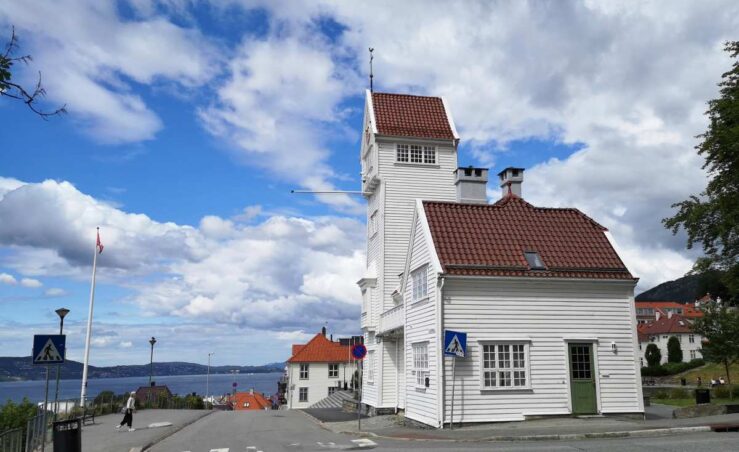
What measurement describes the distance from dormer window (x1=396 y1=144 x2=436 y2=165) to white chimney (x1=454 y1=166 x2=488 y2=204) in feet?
12.8

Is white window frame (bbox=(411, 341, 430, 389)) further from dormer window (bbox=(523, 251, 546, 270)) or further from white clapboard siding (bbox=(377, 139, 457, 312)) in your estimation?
white clapboard siding (bbox=(377, 139, 457, 312))

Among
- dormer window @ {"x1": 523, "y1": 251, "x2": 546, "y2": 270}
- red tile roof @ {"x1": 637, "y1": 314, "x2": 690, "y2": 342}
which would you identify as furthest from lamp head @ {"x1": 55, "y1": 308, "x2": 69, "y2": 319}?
red tile roof @ {"x1": 637, "y1": 314, "x2": 690, "y2": 342}

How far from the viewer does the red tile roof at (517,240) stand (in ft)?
68.6

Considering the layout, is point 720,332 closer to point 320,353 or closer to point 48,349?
point 48,349

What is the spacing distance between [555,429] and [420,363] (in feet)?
18.5

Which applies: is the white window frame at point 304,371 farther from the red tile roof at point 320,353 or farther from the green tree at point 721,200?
the green tree at point 721,200

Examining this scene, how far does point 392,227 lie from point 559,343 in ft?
36.6

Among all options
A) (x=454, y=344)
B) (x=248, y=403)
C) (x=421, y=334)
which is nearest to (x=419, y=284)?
(x=421, y=334)

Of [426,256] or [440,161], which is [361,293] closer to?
[440,161]

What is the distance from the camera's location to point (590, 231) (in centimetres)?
2350

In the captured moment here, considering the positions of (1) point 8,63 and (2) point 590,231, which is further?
(2) point 590,231

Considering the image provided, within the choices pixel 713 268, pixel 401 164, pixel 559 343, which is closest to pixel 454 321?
pixel 559 343

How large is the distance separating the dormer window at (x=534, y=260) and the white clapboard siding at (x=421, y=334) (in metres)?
3.49

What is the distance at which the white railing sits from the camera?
25094 mm
